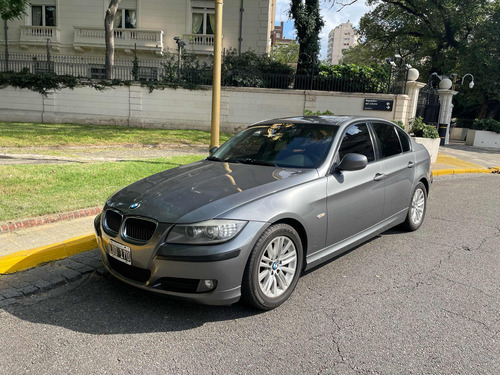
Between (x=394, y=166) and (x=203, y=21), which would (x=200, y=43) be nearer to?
(x=203, y=21)

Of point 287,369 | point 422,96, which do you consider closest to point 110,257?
point 287,369

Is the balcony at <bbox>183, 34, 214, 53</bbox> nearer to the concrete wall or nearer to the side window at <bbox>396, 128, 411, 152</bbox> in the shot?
the concrete wall

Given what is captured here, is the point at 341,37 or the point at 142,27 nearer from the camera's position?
the point at 142,27

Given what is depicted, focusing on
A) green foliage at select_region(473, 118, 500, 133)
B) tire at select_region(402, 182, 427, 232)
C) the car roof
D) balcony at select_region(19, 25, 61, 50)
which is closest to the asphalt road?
tire at select_region(402, 182, 427, 232)

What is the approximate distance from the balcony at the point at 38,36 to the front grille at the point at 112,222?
27374mm

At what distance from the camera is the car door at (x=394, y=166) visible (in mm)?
4942

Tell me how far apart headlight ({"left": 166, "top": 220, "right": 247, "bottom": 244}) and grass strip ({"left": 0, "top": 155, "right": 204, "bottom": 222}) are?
327 centimetres

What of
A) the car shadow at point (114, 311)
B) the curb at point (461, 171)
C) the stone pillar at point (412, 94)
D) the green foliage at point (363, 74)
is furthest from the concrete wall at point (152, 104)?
the car shadow at point (114, 311)

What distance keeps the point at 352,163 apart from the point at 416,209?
2262 millimetres

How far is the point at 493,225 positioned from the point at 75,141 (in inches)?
482

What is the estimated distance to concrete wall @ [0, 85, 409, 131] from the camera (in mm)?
18719

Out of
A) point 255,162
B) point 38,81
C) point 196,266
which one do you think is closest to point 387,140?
point 255,162

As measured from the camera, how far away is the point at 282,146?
14.9 feet

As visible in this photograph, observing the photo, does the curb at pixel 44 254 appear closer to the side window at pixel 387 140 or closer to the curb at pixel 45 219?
the curb at pixel 45 219
